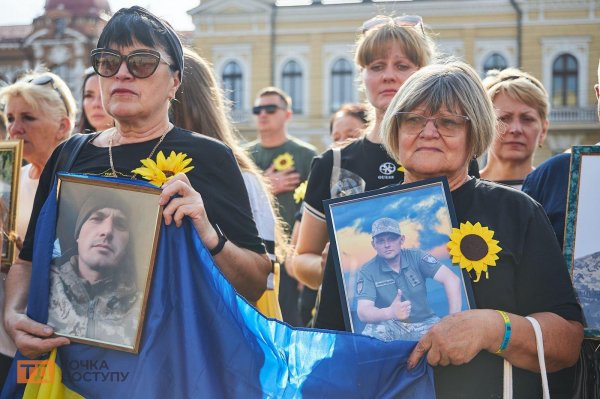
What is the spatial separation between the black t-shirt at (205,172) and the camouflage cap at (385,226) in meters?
0.62

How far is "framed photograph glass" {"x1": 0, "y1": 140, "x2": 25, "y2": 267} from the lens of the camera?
3750 millimetres

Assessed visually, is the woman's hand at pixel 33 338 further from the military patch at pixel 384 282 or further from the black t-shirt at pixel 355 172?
the black t-shirt at pixel 355 172

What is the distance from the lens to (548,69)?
110 ft

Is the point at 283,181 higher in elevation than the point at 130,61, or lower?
lower

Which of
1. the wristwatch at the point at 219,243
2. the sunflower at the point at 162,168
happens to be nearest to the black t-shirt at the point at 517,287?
the wristwatch at the point at 219,243

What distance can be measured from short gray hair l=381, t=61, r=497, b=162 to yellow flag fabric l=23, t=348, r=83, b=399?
58.5 inches

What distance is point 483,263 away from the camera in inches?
108

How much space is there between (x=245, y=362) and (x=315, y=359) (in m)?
0.26

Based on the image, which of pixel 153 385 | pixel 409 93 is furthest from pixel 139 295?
pixel 409 93

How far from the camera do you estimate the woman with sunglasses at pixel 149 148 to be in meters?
3.15

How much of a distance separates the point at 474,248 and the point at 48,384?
156 cm

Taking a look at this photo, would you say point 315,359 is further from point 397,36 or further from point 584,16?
point 584,16

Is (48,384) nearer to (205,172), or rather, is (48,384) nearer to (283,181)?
(205,172)

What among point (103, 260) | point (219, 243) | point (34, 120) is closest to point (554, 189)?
point (219, 243)
